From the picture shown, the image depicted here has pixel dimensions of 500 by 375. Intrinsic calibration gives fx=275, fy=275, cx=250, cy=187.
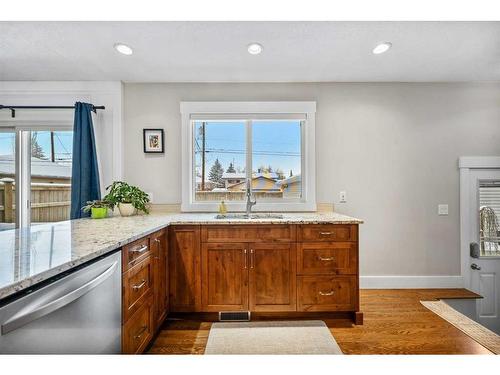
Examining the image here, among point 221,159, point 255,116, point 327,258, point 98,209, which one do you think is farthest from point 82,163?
point 327,258

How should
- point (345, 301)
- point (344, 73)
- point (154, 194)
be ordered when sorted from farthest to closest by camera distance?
point (154, 194) → point (344, 73) → point (345, 301)

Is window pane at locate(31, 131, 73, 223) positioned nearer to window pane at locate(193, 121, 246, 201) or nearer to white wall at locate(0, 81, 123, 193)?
white wall at locate(0, 81, 123, 193)

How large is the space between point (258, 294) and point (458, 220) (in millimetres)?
2412

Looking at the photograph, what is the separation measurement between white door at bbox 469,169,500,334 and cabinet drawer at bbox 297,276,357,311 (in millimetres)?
1762

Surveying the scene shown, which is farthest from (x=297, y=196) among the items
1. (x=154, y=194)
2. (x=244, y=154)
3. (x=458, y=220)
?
(x=458, y=220)

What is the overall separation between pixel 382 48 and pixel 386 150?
109 centimetres

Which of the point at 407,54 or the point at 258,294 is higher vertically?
the point at 407,54

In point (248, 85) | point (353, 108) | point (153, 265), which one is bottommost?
point (153, 265)

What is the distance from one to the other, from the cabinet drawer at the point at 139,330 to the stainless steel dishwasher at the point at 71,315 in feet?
0.26

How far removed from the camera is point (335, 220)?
7.38 ft

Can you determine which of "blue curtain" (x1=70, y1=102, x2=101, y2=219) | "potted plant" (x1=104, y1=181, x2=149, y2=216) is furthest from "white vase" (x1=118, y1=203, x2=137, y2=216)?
"blue curtain" (x1=70, y1=102, x2=101, y2=219)

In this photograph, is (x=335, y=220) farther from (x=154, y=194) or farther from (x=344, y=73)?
(x=154, y=194)

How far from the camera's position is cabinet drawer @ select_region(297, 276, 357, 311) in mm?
2246
